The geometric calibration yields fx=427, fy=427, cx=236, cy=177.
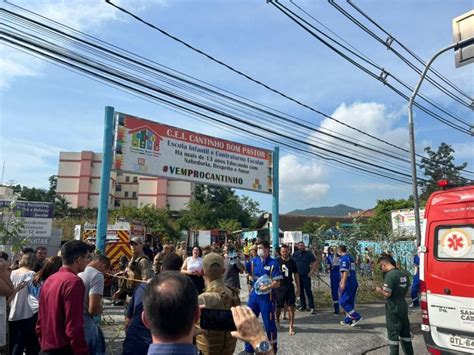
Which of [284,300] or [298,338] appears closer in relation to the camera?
[298,338]

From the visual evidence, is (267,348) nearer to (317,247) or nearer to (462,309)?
(462,309)

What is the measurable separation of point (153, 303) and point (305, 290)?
10.3m

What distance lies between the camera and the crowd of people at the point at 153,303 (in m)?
1.85

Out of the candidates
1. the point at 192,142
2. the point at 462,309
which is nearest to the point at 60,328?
the point at 462,309

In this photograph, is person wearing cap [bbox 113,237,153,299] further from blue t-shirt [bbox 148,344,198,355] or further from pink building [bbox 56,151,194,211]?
pink building [bbox 56,151,194,211]

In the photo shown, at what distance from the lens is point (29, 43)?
8.03 m

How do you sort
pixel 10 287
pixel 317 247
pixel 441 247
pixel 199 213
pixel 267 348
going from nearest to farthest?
pixel 267 348 → pixel 10 287 → pixel 441 247 → pixel 317 247 → pixel 199 213

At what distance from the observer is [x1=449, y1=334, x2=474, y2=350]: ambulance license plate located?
5533 millimetres

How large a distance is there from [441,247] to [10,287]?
5.67 meters

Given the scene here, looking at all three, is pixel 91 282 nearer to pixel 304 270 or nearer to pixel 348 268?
pixel 348 268

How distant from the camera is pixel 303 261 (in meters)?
11.6

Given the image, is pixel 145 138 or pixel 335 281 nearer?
pixel 145 138

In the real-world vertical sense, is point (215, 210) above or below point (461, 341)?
above

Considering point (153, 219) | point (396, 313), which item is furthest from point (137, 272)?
point (153, 219)
